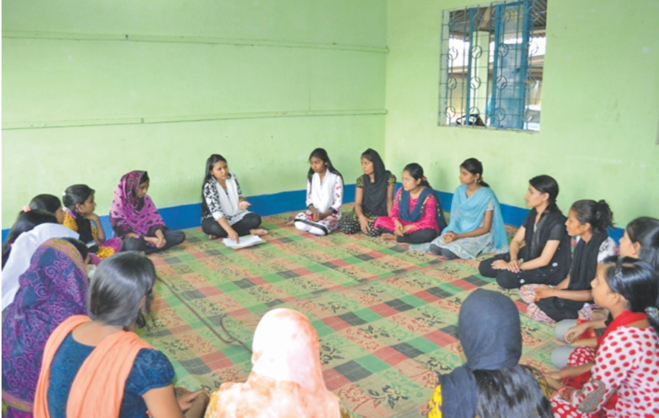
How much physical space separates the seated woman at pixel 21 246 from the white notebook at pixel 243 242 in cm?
234

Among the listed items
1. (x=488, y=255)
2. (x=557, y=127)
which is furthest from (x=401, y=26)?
(x=488, y=255)

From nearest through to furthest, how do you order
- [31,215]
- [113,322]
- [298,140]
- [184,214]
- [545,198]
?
[113,322], [31,215], [545,198], [184,214], [298,140]

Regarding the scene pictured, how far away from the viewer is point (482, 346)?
4.90 feet

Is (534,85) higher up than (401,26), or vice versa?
(401,26)

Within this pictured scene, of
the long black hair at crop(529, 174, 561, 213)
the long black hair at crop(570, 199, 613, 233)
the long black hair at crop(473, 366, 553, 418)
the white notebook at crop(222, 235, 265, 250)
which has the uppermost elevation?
the long black hair at crop(529, 174, 561, 213)

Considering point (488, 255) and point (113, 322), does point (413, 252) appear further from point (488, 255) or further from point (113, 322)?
point (113, 322)

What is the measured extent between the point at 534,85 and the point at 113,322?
15.3 ft

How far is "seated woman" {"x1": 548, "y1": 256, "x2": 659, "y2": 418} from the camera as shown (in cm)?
179

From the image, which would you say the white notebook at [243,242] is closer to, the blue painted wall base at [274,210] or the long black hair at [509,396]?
the blue painted wall base at [274,210]

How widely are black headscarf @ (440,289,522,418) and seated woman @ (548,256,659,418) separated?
0.53 m

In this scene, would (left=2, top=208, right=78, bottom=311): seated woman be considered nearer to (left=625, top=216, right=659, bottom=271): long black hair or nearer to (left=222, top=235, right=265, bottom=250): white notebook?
(left=222, top=235, right=265, bottom=250): white notebook

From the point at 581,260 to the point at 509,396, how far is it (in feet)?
6.58

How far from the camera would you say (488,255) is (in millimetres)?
4539

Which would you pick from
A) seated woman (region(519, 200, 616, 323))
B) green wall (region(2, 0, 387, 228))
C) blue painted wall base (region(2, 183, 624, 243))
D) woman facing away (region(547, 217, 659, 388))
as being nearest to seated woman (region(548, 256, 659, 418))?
woman facing away (region(547, 217, 659, 388))
